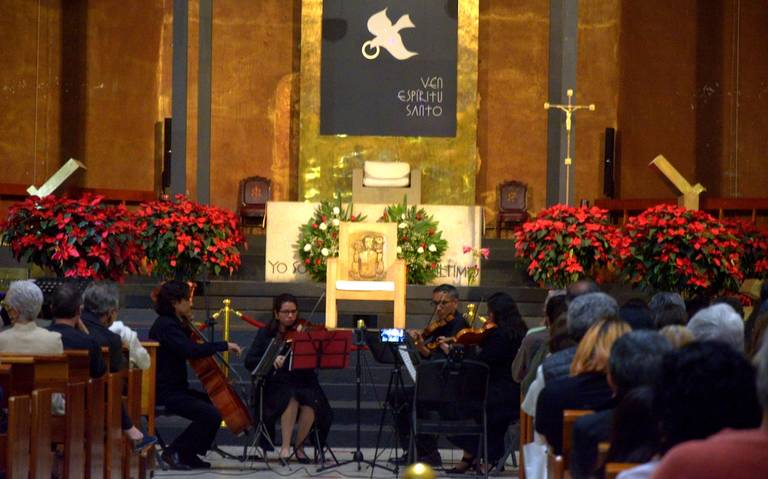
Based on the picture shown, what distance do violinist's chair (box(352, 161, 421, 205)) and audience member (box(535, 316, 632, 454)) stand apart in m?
10.6

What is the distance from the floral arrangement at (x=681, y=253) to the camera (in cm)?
1013

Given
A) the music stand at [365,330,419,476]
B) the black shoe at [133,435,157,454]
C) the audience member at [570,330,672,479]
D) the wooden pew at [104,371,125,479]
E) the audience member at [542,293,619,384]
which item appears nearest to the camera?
the audience member at [570,330,672,479]

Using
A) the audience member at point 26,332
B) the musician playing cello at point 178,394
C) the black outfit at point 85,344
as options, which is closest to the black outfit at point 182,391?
the musician playing cello at point 178,394

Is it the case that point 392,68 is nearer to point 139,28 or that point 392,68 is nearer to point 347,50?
point 347,50

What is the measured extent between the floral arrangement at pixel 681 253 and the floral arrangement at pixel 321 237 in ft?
10.9

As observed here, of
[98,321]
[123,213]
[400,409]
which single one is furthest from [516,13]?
[98,321]

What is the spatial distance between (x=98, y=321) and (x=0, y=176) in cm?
872

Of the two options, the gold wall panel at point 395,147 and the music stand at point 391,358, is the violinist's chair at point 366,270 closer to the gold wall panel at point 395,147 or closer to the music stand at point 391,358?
the music stand at point 391,358

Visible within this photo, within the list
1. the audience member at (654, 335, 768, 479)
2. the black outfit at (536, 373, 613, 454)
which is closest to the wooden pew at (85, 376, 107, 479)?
the black outfit at (536, 373, 613, 454)

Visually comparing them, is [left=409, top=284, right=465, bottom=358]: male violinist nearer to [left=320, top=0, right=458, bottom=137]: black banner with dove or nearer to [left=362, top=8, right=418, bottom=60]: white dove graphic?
[left=320, top=0, right=458, bottom=137]: black banner with dove

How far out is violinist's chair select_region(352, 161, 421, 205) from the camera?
15.5 metres

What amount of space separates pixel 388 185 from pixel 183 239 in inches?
183

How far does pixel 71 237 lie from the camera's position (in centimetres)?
1005

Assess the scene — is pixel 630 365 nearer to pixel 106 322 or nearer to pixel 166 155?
pixel 106 322
